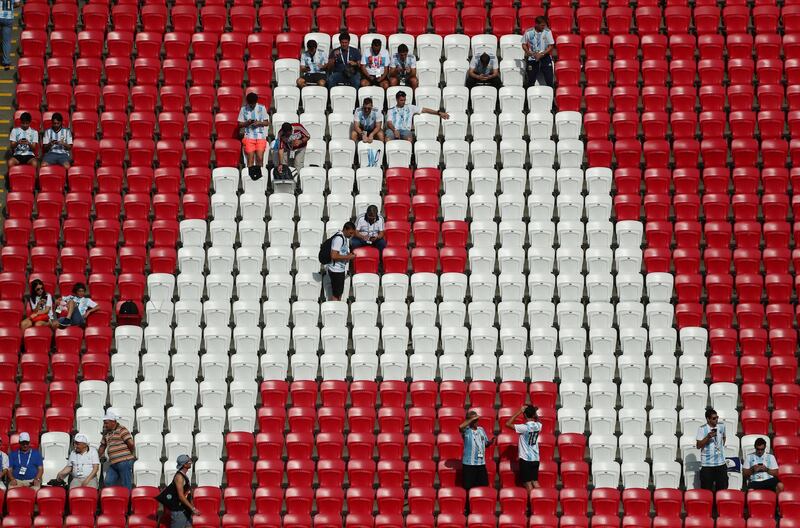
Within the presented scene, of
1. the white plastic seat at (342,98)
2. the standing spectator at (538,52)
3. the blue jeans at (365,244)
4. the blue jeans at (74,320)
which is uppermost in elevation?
the standing spectator at (538,52)

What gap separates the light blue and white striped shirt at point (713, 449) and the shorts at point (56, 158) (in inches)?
427

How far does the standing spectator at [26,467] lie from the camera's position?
22.4 metres

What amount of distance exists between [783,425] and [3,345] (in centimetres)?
1143

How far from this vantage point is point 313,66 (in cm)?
2697

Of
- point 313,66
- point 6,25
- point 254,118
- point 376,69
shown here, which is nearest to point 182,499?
point 254,118

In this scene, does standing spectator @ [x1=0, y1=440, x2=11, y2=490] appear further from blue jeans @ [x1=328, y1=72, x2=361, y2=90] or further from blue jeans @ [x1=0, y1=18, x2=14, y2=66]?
blue jeans @ [x1=328, y1=72, x2=361, y2=90]

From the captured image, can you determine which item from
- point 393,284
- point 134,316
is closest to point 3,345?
point 134,316

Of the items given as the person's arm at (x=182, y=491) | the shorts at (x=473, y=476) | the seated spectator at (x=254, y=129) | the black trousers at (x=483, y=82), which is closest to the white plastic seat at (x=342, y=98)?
the seated spectator at (x=254, y=129)

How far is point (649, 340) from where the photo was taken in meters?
24.2

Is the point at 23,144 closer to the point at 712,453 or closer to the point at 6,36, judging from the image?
the point at 6,36

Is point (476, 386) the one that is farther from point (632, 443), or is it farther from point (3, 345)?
point (3, 345)

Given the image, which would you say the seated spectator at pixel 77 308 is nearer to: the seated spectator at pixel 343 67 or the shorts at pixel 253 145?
the shorts at pixel 253 145

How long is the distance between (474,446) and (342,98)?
7061 millimetres

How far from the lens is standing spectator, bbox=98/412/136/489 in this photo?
22500 mm
